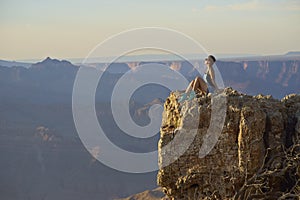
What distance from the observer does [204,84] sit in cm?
1138

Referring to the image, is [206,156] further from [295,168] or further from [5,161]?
[5,161]

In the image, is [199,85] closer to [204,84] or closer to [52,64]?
[204,84]

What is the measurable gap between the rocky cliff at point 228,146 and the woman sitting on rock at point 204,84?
1.33ft

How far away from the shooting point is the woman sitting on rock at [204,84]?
11.1m

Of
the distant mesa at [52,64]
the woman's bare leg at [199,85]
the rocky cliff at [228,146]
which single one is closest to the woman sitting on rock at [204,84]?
the woman's bare leg at [199,85]

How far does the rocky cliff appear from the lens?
32.5 ft

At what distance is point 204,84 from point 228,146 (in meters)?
1.85

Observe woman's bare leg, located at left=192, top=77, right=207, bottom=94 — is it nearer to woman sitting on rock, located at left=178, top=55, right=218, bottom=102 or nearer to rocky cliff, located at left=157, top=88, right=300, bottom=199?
woman sitting on rock, located at left=178, top=55, right=218, bottom=102

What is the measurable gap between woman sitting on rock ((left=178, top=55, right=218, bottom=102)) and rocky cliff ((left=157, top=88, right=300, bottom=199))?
41cm

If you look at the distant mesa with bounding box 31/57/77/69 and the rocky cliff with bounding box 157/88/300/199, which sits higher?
the distant mesa with bounding box 31/57/77/69

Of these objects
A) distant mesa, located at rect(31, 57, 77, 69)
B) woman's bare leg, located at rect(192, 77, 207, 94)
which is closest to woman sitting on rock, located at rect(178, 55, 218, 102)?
woman's bare leg, located at rect(192, 77, 207, 94)

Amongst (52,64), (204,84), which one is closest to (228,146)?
(204,84)

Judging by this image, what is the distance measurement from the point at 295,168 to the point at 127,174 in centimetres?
8729

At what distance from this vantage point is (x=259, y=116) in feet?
33.0
